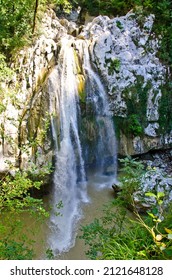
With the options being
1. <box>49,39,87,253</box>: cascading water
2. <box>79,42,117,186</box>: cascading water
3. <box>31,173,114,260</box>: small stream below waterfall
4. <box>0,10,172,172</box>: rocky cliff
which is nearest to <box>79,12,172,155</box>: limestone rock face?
<box>0,10,172,172</box>: rocky cliff

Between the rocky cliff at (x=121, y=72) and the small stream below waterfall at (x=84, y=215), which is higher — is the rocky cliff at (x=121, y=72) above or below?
above

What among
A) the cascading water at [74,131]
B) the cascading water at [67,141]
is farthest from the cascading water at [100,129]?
the cascading water at [67,141]

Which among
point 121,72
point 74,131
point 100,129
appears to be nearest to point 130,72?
point 121,72

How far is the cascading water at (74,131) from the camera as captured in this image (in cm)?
827

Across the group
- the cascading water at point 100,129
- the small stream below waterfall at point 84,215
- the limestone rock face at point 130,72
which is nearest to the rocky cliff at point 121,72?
the limestone rock face at point 130,72

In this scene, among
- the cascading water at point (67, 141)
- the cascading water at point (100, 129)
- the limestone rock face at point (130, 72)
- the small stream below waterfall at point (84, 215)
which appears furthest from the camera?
the limestone rock face at point (130, 72)

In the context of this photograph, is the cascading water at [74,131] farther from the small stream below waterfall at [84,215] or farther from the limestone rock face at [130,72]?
the limestone rock face at [130,72]

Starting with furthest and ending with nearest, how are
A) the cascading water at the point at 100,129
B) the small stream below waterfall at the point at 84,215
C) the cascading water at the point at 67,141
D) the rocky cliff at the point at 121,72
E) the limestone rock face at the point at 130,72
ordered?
1. the limestone rock face at the point at 130,72
2. the cascading water at the point at 100,129
3. the rocky cliff at the point at 121,72
4. the cascading water at the point at 67,141
5. the small stream below waterfall at the point at 84,215

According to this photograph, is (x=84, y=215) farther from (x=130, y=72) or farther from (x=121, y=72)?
(x=130, y=72)

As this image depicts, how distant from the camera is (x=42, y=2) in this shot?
879cm

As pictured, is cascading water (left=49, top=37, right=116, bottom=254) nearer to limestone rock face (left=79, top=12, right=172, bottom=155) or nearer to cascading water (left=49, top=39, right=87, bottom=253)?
cascading water (left=49, top=39, right=87, bottom=253)

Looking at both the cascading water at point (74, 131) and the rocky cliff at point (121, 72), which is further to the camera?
the rocky cliff at point (121, 72)
